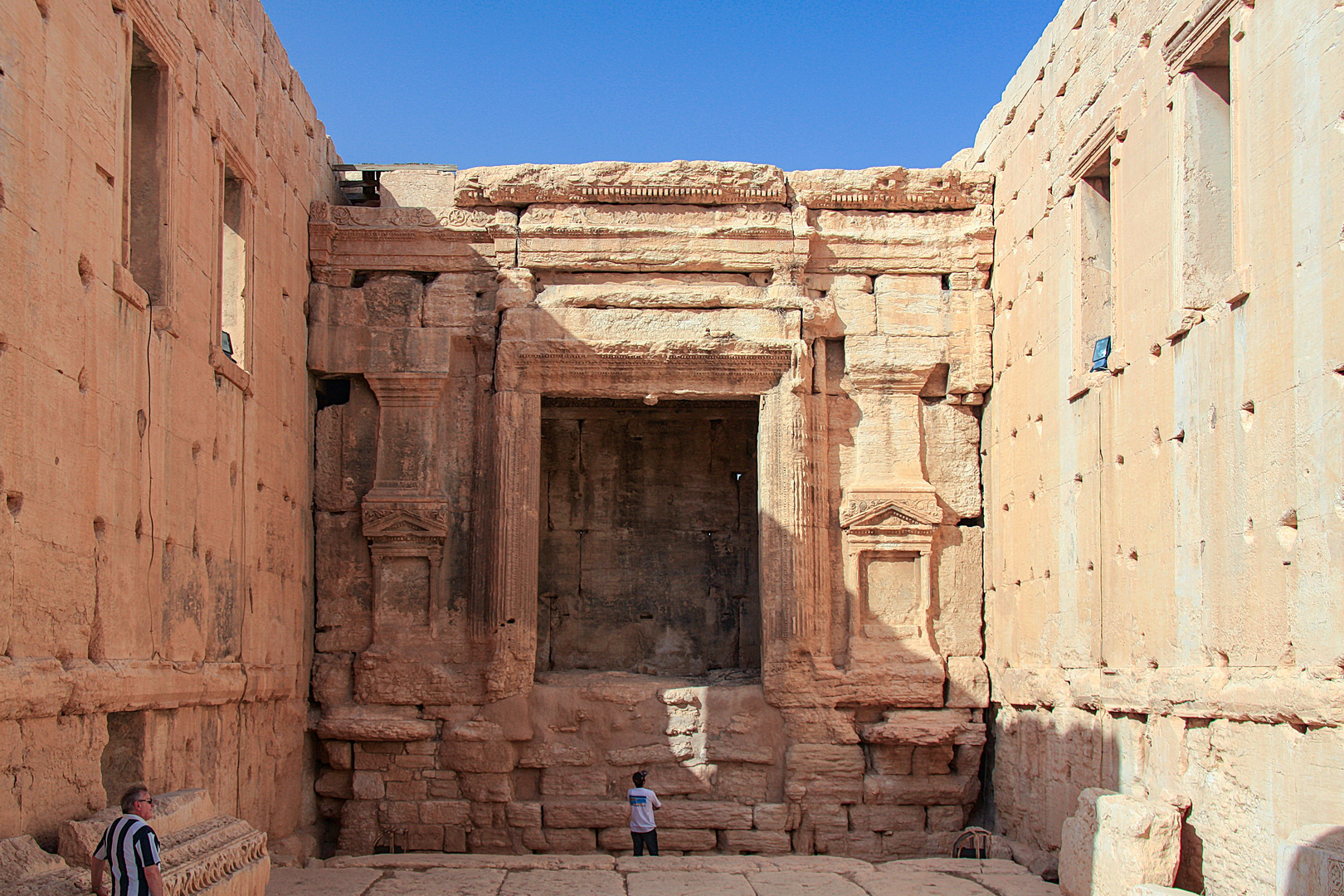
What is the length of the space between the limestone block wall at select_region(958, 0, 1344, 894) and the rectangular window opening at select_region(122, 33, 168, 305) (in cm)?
564

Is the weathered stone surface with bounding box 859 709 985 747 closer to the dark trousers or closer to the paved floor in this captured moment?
the paved floor

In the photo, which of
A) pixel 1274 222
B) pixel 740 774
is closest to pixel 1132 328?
pixel 1274 222

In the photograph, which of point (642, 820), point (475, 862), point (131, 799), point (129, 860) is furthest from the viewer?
point (642, 820)

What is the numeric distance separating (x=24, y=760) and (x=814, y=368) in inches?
267

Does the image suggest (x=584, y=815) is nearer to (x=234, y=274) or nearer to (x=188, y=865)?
(x=188, y=865)

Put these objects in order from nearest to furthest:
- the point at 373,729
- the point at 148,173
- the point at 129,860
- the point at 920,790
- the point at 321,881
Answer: the point at 129,860 → the point at 148,173 → the point at 321,881 → the point at 373,729 → the point at 920,790

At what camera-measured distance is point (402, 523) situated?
33.2ft

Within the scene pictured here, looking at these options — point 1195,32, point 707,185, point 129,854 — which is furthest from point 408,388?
point 1195,32

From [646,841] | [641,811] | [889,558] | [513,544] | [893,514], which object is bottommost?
[646,841]

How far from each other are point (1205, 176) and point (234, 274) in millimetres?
6230

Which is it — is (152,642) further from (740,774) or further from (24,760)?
(740,774)

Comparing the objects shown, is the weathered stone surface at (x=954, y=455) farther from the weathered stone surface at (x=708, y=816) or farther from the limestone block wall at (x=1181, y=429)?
the weathered stone surface at (x=708, y=816)

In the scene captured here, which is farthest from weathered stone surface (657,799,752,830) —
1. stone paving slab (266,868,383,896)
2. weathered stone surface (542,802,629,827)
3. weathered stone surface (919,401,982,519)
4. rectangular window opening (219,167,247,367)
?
rectangular window opening (219,167,247,367)

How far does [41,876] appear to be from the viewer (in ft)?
16.1
